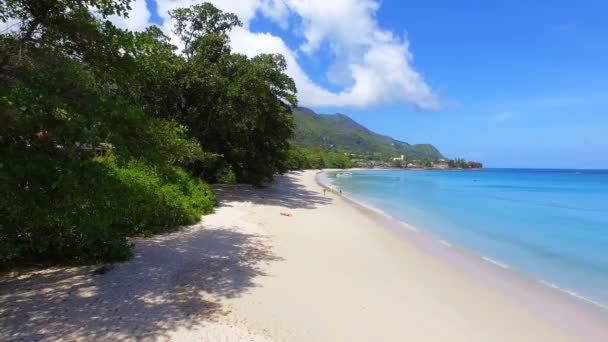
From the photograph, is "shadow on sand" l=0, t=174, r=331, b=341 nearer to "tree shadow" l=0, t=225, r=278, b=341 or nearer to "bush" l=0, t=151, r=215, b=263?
"tree shadow" l=0, t=225, r=278, b=341

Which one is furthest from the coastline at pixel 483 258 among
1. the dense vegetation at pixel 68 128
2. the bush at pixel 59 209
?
the bush at pixel 59 209

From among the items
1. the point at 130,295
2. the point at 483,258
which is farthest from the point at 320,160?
the point at 130,295

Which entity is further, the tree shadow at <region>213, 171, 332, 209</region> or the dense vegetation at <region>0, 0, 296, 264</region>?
the tree shadow at <region>213, 171, 332, 209</region>

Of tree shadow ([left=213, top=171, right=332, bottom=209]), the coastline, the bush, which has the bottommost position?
the coastline

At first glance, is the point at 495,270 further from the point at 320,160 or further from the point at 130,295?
the point at 320,160

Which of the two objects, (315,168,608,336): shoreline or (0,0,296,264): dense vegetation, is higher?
(0,0,296,264): dense vegetation

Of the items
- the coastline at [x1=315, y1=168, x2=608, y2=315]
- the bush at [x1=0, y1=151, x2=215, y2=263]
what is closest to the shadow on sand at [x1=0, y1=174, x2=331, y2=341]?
the bush at [x1=0, y1=151, x2=215, y2=263]

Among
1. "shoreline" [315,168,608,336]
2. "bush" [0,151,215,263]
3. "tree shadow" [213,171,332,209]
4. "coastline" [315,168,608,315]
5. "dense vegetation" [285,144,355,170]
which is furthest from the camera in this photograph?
"dense vegetation" [285,144,355,170]

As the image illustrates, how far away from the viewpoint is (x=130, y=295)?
6.16 m

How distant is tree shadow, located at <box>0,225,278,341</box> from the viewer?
16.3 feet

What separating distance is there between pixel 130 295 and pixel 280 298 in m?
2.42

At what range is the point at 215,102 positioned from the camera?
2058cm

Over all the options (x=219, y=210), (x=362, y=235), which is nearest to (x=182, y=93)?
(x=219, y=210)

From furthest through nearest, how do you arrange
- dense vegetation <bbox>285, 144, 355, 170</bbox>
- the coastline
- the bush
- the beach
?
dense vegetation <bbox>285, 144, 355, 170</bbox>, the coastline, the bush, the beach
